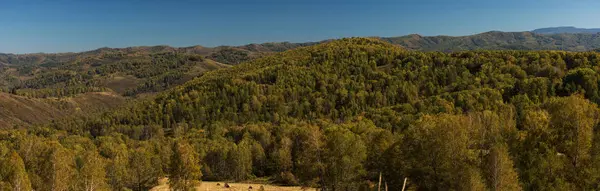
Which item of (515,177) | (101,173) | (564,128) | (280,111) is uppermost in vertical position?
(564,128)

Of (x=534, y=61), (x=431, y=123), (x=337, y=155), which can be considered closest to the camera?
(x=431, y=123)

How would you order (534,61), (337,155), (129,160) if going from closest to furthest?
1. (337,155)
2. (129,160)
3. (534,61)

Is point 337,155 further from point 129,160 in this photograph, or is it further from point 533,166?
point 129,160

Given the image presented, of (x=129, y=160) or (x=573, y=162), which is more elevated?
(x=573, y=162)

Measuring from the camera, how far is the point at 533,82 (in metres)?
142

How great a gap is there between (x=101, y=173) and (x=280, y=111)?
145502mm

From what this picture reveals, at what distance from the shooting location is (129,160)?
3831 inches

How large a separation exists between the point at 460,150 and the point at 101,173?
4767 centimetres

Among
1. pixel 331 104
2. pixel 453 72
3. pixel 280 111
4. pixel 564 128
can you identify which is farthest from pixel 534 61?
pixel 564 128

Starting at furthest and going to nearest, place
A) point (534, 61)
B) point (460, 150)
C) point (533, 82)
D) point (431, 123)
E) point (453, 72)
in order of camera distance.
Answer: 1. point (453, 72)
2. point (534, 61)
3. point (533, 82)
4. point (431, 123)
5. point (460, 150)

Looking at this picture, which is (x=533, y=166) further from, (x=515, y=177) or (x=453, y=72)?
(x=453, y=72)

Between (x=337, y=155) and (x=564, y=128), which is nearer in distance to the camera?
(x=564, y=128)

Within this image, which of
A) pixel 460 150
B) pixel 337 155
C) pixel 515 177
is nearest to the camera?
pixel 515 177

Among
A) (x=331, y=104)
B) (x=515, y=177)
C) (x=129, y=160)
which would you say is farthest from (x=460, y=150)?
(x=331, y=104)
